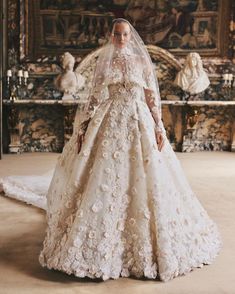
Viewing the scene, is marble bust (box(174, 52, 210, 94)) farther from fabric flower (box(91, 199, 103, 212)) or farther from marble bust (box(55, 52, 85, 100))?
fabric flower (box(91, 199, 103, 212))

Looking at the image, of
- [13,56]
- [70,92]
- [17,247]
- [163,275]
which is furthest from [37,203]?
[13,56]

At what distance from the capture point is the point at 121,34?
10.1 feet

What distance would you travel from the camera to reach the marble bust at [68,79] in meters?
7.82

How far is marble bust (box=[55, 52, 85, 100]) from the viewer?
782 cm

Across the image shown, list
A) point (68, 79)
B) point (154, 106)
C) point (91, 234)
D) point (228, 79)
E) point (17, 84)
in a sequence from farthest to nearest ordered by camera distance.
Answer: point (228, 79) → point (17, 84) → point (68, 79) → point (154, 106) → point (91, 234)

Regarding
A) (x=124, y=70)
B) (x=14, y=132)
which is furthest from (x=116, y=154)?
(x=14, y=132)

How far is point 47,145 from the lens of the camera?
329 inches

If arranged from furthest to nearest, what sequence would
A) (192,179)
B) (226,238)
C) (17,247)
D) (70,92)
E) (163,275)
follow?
(70,92), (192,179), (226,238), (17,247), (163,275)

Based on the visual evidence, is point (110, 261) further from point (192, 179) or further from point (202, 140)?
point (202, 140)

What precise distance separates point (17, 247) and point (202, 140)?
586 cm

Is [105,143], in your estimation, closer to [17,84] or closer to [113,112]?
[113,112]

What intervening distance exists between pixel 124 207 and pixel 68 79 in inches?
208

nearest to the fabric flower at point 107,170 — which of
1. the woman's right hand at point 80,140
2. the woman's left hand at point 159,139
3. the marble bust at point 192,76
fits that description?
the woman's right hand at point 80,140

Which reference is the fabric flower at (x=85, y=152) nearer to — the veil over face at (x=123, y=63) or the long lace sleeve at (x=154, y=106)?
the veil over face at (x=123, y=63)
